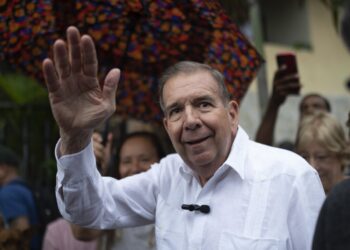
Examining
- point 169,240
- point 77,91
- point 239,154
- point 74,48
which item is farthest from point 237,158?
point 74,48

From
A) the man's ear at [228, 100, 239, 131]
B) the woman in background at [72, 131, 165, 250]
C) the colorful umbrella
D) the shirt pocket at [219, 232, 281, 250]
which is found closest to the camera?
the shirt pocket at [219, 232, 281, 250]

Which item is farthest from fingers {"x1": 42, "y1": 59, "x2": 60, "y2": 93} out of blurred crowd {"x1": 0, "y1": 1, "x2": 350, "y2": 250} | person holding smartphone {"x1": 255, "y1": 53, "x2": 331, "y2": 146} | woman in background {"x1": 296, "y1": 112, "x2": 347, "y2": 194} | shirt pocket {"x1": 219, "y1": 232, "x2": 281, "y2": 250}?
person holding smartphone {"x1": 255, "y1": 53, "x2": 331, "y2": 146}

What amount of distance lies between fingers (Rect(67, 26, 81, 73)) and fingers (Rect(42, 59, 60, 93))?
0.08 m

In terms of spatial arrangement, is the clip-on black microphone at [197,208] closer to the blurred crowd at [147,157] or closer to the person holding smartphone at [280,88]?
the blurred crowd at [147,157]

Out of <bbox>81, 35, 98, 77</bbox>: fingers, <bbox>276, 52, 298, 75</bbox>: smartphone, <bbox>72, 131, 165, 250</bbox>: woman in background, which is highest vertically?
<bbox>81, 35, 98, 77</bbox>: fingers

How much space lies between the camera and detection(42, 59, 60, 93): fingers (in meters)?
2.51

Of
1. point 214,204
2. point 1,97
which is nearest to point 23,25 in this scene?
point 214,204

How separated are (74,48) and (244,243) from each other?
40.1 inches

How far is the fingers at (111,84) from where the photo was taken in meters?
2.70

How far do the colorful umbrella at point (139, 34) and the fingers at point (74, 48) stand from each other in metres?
1.57

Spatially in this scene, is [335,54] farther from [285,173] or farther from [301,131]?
[285,173]

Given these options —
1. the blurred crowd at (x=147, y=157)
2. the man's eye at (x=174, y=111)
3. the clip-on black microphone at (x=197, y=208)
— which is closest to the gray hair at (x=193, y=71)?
the man's eye at (x=174, y=111)

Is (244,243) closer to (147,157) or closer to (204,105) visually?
(204,105)

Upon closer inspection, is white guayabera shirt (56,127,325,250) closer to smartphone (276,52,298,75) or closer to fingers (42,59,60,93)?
fingers (42,59,60,93)
